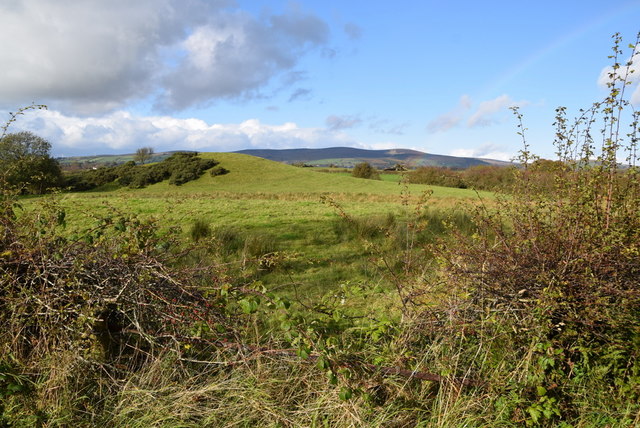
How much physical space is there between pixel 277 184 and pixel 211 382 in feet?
145

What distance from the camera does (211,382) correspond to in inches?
124

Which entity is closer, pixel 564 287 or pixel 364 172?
pixel 564 287

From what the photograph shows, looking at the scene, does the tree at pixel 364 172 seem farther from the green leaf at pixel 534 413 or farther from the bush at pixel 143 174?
the green leaf at pixel 534 413

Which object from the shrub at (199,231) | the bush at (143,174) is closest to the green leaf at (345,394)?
the shrub at (199,231)

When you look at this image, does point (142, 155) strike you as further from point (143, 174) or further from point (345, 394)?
point (345, 394)

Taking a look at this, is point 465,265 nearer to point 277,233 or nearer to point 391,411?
point 391,411

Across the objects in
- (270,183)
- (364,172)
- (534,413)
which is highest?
(364,172)

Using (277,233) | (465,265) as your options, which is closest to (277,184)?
(277,233)

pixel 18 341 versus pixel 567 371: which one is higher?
pixel 18 341

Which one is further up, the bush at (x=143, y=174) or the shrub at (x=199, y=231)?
the bush at (x=143, y=174)

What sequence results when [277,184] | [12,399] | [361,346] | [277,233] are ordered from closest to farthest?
[12,399] < [361,346] < [277,233] < [277,184]

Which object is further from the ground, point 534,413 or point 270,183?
point 270,183

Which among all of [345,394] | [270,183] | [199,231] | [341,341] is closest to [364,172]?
[270,183]

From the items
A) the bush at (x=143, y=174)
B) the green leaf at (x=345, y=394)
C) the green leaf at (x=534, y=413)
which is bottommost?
the green leaf at (x=534, y=413)
